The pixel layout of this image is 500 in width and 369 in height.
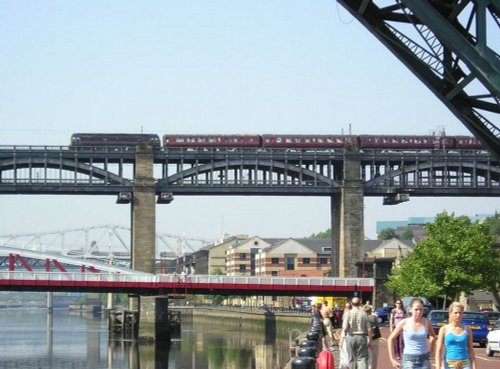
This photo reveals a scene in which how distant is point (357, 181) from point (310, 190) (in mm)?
5147

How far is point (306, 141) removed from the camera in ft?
416

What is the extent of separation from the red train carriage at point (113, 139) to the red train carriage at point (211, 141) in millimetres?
1652

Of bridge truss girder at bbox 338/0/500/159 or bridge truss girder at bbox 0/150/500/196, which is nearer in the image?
bridge truss girder at bbox 338/0/500/159

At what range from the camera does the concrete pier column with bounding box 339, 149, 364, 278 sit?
11838 centimetres

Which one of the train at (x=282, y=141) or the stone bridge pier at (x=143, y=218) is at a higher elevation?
the train at (x=282, y=141)

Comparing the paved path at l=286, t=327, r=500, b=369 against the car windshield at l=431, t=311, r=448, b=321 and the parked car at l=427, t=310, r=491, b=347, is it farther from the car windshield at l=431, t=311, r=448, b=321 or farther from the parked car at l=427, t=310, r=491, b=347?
the car windshield at l=431, t=311, r=448, b=321

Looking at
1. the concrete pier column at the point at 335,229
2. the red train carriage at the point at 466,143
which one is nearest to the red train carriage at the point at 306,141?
the concrete pier column at the point at 335,229

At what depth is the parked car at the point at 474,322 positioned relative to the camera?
160 ft

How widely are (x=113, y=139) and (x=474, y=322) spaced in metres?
80.3

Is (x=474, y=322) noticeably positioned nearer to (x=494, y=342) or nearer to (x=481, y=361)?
(x=494, y=342)

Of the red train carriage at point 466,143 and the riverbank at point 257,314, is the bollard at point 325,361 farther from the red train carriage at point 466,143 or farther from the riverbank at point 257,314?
the red train carriage at point 466,143

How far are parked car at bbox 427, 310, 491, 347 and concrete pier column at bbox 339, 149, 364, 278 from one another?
64876mm

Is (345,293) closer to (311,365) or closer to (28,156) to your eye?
(28,156)

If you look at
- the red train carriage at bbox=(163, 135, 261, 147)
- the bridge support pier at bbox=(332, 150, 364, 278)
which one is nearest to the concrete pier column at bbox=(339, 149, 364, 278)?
the bridge support pier at bbox=(332, 150, 364, 278)
